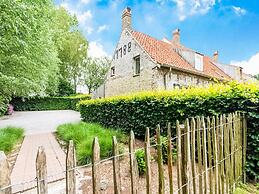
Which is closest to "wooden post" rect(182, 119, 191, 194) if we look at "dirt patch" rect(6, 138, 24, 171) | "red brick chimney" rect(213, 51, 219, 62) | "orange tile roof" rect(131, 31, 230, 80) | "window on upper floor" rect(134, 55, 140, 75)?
"dirt patch" rect(6, 138, 24, 171)

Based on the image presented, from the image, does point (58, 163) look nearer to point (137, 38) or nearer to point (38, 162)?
point (38, 162)

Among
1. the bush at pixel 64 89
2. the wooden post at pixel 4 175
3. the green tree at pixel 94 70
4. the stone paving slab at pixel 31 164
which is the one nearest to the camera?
the wooden post at pixel 4 175

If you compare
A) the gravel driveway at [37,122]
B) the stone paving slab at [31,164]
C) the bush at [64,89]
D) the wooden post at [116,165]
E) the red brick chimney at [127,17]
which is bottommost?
the gravel driveway at [37,122]

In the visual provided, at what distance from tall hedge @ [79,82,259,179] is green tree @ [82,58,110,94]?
97.3 feet

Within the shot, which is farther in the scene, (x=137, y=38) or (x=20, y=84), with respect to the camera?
(x=137, y=38)

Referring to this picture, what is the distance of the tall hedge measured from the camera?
4.90 metres

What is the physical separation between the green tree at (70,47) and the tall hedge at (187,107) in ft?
79.6

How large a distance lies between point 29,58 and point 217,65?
19.5 metres

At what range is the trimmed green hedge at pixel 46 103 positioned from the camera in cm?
2892

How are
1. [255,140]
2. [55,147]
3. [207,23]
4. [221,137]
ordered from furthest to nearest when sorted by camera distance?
[207,23] → [55,147] → [255,140] → [221,137]

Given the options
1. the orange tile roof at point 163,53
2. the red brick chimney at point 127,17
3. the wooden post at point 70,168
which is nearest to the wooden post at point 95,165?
the wooden post at point 70,168

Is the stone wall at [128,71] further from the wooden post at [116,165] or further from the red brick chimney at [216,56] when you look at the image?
the red brick chimney at [216,56]

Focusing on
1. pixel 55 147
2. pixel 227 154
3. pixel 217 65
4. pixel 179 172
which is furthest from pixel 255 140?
pixel 217 65

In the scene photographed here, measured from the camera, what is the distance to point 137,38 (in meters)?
17.3
